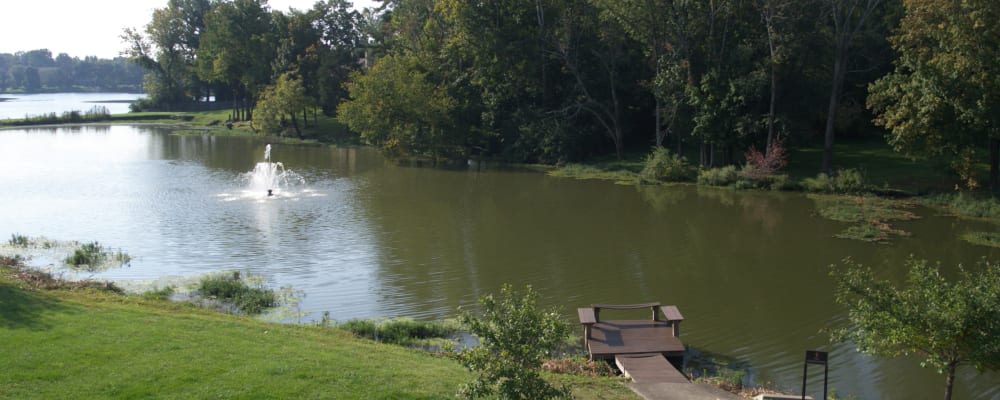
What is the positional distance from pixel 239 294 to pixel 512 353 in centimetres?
1148

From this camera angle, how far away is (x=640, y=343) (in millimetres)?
15344

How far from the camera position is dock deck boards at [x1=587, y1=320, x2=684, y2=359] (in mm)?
14930

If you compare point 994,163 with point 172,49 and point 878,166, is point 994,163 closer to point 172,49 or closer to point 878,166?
point 878,166

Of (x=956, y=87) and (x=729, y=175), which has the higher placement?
(x=956, y=87)

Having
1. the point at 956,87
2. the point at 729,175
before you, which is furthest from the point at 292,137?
the point at 956,87

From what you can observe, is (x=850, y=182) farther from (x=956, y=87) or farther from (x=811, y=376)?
(x=811, y=376)

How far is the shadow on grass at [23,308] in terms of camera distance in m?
12.8

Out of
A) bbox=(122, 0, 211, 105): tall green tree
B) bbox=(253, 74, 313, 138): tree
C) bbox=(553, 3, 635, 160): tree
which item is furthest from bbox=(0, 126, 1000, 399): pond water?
bbox=(122, 0, 211, 105): tall green tree

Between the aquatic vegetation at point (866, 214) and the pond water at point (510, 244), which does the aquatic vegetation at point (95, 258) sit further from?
the aquatic vegetation at point (866, 214)

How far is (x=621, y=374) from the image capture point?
46.7 feet

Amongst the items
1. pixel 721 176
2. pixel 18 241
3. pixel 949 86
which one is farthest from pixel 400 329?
pixel 721 176

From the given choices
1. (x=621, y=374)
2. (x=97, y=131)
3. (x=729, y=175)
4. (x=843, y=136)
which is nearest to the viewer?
(x=621, y=374)

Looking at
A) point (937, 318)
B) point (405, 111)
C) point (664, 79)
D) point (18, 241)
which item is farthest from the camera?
point (405, 111)

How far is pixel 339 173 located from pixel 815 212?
89.1ft
